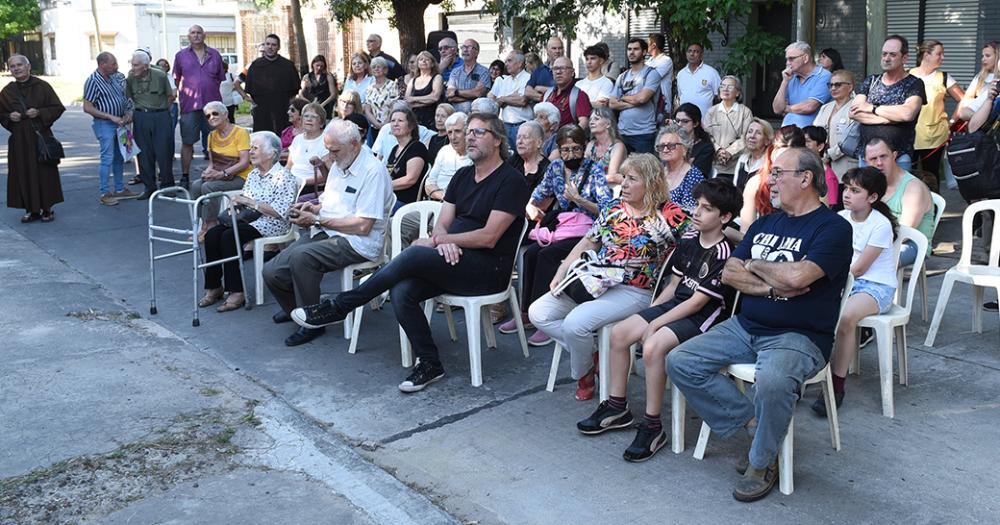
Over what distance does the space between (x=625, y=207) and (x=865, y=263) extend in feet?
4.12

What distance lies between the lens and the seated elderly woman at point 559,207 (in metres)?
6.27

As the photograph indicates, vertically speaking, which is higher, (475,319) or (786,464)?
→ (475,319)

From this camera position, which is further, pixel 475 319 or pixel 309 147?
pixel 309 147

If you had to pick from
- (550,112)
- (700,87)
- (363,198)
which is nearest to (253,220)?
(363,198)

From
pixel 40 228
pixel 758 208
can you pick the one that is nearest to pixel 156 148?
pixel 40 228

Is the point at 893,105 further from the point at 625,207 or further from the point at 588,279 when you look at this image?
the point at 588,279

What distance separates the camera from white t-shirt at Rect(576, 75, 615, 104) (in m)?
9.50

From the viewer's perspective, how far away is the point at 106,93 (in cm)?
1148

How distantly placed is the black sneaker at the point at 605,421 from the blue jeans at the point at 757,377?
1.68 feet

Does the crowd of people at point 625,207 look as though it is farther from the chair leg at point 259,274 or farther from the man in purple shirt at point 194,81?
the man in purple shirt at point 194,81

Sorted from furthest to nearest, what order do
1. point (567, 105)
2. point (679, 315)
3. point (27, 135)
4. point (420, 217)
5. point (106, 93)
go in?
point (106, 93), point (27, 135), point (567, 105), point (420, 217), point (679, 315)

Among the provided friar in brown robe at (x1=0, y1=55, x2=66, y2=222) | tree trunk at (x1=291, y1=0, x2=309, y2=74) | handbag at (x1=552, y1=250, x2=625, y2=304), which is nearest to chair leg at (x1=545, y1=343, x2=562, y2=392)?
handbag at (x1=552, y1=250, x2=625, y2=304)

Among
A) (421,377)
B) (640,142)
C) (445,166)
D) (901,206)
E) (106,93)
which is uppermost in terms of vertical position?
(106,93)

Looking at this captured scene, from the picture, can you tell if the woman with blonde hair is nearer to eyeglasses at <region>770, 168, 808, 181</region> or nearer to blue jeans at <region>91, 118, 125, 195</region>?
blue jeans at <region>91, 118, 125, 195</region>
